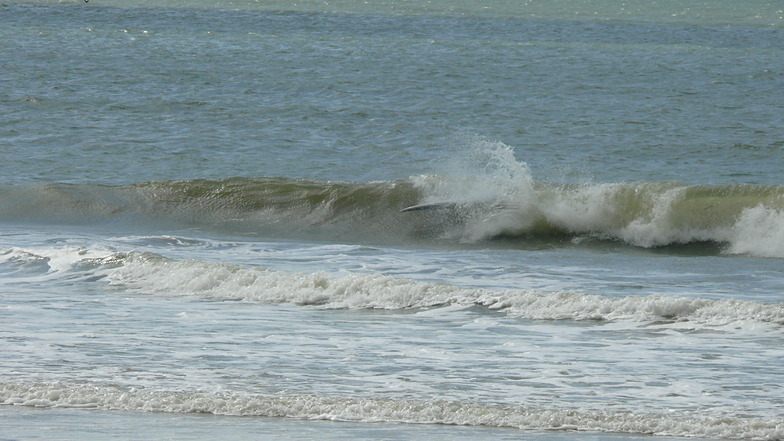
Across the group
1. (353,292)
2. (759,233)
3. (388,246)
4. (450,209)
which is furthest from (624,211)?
(353,292)

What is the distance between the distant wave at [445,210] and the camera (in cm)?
1411

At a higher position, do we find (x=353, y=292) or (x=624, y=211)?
(x=353, y=292)

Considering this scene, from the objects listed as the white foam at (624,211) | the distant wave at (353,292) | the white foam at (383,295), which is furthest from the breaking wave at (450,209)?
the white foam at (383,295)

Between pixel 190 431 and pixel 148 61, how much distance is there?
2875 cm

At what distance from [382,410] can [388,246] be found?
24.0 feet

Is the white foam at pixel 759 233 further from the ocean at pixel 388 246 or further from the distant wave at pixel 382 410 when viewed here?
the distant wave at pixel 382 410

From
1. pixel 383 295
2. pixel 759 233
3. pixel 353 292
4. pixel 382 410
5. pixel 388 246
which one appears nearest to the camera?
pixel 382 410

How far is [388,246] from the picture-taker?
13.7 metres

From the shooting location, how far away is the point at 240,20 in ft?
165

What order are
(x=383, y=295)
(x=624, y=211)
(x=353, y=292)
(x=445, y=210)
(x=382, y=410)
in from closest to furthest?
(x=382, y=410)
(x=383, y=295)
(x=353, y=292)
(x=624, y=211)
(x=445, y=210)

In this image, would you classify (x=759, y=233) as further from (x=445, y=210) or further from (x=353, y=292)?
(x=353, y=292)

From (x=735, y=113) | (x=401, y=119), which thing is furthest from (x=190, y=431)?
(x=735, y=113)

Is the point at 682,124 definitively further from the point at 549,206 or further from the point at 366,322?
the point at 366,322

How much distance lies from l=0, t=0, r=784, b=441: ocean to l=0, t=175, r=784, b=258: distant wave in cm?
5
